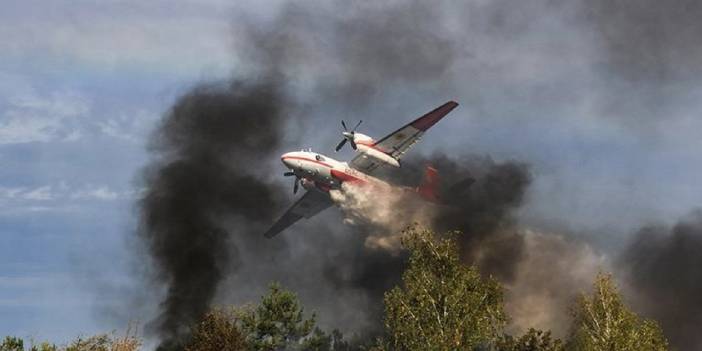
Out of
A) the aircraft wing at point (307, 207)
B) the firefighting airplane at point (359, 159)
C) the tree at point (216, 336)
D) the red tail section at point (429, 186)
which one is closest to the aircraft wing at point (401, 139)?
the firefighting airplane at point (359, 159)

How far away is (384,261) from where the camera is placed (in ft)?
400

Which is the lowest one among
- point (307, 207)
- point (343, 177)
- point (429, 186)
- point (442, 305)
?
point (442, 305)

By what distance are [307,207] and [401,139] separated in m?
22.0

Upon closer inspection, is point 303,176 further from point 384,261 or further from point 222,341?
point 384,261

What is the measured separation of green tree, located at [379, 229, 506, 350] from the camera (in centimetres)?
6159

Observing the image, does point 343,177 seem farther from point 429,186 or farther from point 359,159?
point 429,186

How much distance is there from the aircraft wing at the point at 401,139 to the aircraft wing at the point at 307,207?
1335 centimetres

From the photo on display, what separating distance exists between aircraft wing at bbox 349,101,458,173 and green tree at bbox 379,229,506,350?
84.5 feet

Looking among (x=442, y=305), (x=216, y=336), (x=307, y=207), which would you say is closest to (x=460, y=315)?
(x=442, y=305)

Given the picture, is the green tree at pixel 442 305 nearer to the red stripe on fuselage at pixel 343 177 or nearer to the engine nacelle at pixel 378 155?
the engine nacelle at pixel 378 155

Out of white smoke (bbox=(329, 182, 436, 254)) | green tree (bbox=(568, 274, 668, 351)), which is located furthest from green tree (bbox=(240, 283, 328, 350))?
green tree (bbox=(568, 274, 668, 351))

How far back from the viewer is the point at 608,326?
62.5 m

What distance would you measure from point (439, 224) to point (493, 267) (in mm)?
8022

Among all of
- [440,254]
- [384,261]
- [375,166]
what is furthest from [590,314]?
[384,261]
